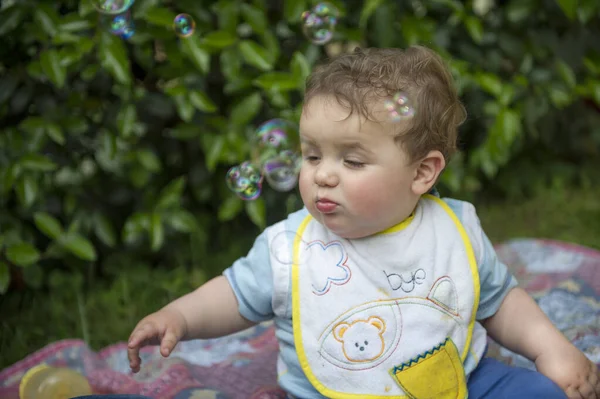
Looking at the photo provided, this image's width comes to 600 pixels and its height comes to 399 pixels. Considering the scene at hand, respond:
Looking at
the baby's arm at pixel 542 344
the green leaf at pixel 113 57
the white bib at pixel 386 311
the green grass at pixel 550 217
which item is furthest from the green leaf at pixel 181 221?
the green grass at pixel 550 217

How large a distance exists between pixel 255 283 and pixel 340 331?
0.77 feet

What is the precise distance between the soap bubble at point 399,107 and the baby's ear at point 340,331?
18.0 inches

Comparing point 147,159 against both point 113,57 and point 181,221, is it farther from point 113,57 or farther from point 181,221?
point 113,57

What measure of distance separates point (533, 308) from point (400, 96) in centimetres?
61

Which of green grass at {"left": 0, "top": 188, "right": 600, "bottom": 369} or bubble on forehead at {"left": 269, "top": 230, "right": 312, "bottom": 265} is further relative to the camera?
green grass at {"left": 0, "top": 188, "right": 600, "bottom": 369}

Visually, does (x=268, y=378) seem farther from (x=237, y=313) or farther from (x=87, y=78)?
(x=87, y=78)

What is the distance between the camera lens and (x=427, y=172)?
5.33ft

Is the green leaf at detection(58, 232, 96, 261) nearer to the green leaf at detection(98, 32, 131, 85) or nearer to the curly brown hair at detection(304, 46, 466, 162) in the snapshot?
the green leaf at detection(98, 32, 131, 85)

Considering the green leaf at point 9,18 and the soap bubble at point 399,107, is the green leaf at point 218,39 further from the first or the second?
the soap bubble at point 399,107

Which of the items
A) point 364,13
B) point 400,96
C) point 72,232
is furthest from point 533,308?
point 72,232

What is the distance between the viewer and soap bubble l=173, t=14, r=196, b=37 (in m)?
2.28

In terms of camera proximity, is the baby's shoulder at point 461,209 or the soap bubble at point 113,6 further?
the soap bubble at point 113,6

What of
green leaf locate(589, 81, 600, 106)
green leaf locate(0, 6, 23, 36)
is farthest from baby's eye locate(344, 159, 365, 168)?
green leaf locate(589, 81, 600, 106)

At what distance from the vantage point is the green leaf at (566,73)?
3006mm
